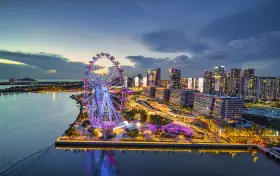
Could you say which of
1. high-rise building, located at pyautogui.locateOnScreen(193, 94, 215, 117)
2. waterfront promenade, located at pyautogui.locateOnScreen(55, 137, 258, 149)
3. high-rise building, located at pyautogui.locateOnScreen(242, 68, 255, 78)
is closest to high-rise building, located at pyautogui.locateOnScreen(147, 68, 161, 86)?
high-rise building, located at pyautogui.locateOnScreen(242, 68, 255, 78)

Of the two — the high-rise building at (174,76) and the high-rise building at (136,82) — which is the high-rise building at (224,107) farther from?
the high-rise building at (136,82)

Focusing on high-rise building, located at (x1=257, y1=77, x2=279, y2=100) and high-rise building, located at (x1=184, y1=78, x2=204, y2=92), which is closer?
high-rise building, located at (x1=257, y1=77, x2=279, y2=100)

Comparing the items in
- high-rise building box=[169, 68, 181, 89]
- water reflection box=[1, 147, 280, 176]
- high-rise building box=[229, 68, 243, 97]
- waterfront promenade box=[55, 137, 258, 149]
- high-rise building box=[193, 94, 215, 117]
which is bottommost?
water reflection box=[1, 147, 280, 176]

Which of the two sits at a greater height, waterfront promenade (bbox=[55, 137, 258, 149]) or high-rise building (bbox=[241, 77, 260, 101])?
high-rise building (bbox=[241, 77, 260, 101])

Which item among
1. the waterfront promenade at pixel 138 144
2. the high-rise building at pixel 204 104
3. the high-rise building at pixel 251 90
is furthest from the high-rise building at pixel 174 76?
the waterfront promenade at pixel 138 144

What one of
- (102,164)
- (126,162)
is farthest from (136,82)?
(102,164)

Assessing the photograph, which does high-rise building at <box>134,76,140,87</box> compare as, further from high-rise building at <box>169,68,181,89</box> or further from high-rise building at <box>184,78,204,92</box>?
high-rise building at <box>169,68,181,89</box>

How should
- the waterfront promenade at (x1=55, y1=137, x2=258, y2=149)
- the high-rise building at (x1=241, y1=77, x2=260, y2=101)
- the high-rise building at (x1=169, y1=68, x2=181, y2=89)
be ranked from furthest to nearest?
the high-rise building at (x1=169, y1=68, x2=181, y2=89) < the high-rise building at (x1=241, y1=77, x2=260, y2=101) < the waterfront promenade at (x1=55, y1=137, x2=258, y2=149)

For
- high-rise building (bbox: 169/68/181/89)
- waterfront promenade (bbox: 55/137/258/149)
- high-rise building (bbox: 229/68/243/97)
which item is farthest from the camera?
high-rise building (bbox: 169/68/181/89)

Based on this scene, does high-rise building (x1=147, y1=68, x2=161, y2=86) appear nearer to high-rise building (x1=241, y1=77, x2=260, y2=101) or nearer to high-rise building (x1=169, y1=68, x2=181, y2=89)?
high-rise building (x1=169, y1=68, x2=181, y2=89)

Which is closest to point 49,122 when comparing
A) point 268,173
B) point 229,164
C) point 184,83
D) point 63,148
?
point 63,148

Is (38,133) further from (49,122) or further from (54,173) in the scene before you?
(54,173)
